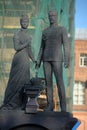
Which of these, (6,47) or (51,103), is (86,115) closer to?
(6,47)

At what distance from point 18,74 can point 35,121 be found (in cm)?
113

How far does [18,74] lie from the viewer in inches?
451

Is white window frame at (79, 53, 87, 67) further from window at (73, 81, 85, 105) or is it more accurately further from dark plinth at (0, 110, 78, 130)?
dark plinth at (0, 110, 78, 130)

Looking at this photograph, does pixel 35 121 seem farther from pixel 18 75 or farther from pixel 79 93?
pixel 79 93

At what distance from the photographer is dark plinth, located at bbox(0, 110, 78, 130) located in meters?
10.7

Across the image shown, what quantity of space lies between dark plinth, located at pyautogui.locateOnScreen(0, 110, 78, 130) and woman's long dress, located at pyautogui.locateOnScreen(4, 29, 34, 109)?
15.7 inches

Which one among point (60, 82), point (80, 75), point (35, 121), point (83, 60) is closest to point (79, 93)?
point (80, 75)

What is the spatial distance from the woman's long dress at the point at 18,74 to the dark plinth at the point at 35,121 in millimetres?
400

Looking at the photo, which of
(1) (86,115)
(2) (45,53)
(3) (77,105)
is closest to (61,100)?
(2) (45,53)

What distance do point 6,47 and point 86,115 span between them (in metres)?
21.3

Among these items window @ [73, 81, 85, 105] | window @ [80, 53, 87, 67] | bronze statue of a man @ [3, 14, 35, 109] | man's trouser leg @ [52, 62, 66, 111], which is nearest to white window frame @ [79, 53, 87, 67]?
window @ [80, 53, 87, 67]

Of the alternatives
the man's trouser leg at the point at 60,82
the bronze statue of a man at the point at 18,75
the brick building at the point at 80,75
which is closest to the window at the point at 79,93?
the brick building at the point at 80,75

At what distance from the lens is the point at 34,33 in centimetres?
2284

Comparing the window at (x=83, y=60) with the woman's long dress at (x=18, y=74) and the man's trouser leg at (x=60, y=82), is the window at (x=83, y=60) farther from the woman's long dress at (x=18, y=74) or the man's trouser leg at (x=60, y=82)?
the man's trouser leg at (x=60, y=82)
